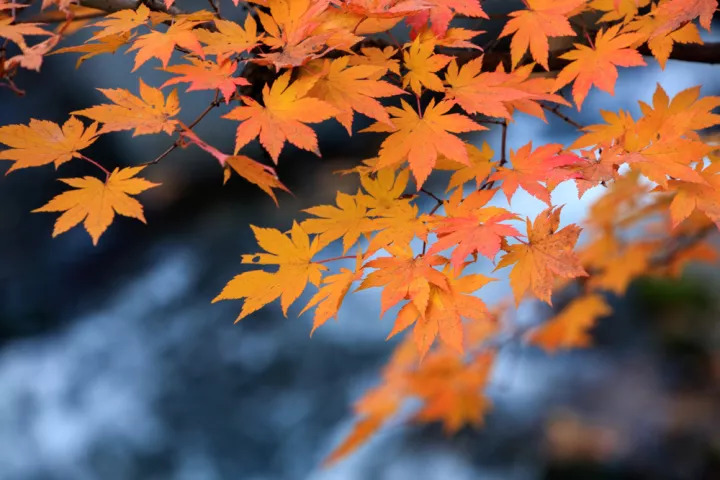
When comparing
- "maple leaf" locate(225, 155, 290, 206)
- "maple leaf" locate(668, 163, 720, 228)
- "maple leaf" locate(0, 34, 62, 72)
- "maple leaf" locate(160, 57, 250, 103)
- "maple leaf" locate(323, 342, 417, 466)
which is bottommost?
"maple leaf" locate(323, 342, 417, 466)

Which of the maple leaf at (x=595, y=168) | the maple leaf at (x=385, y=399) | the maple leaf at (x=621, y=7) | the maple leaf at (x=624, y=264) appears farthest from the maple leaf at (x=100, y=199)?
the maple leaf at (x=624, y=264)

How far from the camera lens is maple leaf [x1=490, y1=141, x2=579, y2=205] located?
1315mm

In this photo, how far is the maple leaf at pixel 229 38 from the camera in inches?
51.1

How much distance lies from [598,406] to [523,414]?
18.2 inches

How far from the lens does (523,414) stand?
13.0 ft

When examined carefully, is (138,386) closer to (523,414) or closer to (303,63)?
(523,414)

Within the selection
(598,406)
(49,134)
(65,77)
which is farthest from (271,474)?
(65,77)

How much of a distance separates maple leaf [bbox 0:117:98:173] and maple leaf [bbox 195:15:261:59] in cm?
31

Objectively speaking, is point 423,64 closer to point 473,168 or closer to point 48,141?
point 473,168

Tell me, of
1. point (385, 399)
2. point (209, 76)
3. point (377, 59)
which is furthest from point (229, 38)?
point (385, 399)

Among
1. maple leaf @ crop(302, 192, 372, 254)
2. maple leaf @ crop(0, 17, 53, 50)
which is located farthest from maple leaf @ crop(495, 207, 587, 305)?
maple leaf @ crop(0, 17, 53, 50)

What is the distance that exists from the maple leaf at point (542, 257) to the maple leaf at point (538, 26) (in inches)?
16.6

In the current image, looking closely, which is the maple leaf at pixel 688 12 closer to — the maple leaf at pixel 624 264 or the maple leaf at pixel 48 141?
the maple leaf at pixel 48 141

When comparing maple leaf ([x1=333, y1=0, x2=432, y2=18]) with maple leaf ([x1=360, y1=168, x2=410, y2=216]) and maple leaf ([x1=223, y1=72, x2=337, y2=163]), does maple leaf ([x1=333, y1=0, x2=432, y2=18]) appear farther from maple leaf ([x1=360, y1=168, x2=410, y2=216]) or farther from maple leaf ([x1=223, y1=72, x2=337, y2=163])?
maple leaf ([x1=360, y1=168, x2=410, y2=216])
